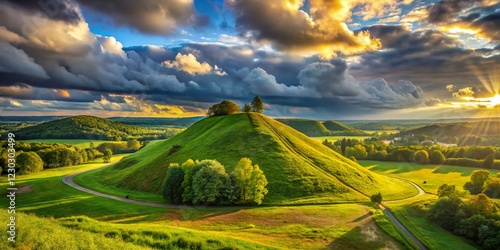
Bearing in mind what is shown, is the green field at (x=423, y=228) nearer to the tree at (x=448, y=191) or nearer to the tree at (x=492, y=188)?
the tree at (x=448, y=191)

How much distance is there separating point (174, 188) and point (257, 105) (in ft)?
300

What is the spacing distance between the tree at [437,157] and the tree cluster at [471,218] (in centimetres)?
12751

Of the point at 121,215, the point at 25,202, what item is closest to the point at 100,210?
the point at 121,215

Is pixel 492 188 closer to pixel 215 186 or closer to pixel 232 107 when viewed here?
pixel 215 186

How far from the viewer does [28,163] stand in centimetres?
13500

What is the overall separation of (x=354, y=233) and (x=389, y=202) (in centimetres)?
3615

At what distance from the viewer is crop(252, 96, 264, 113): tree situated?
164m

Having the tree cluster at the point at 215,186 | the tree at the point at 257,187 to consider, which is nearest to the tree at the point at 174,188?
the tree cluster at the point at 215,186

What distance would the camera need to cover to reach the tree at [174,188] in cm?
8175

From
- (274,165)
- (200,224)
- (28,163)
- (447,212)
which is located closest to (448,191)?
(447,212)

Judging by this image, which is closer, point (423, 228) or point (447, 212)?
point (423, 228)

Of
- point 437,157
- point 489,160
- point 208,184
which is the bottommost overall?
point 437,157

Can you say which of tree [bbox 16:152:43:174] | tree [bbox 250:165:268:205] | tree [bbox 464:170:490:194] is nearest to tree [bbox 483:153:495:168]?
tree [bbox 464:170:490:194]

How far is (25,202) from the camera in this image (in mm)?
81938
